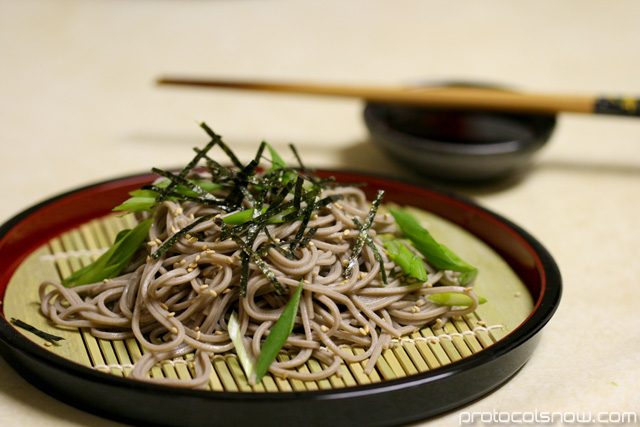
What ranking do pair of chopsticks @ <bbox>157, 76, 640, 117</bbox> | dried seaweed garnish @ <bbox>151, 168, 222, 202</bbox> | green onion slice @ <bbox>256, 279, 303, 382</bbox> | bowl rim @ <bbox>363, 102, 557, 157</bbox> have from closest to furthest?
green onion slice @ <bbox>256, 279, 303, 382</bbox>, dried seaweed garnish @ <bbox>151, 168, 222, 202</bbox>, bowl rim @ <bbox>363, 102, 557, 157</bbox>, pair of chopsticks @ <bbox>157, 76, 640, 117</bbox>

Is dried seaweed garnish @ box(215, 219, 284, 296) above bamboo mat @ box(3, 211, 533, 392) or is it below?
above

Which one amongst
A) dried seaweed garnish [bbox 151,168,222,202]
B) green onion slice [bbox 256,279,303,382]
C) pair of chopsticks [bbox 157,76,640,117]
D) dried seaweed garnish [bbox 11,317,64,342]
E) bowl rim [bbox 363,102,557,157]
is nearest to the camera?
green onion slice [bbox 256,279,303,382]

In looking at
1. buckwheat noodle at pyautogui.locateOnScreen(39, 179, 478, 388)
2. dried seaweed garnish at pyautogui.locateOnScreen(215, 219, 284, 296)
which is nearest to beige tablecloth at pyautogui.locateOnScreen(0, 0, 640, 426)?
buckwheat noodle at pyautogui.locateOnScreen(39, 179, 478, 388)

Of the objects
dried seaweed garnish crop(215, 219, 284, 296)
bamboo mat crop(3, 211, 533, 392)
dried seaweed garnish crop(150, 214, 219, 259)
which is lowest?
bamboo mat crop(3, 211, 533, 392)

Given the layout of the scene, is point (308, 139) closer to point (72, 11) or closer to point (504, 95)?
point (504, 95)

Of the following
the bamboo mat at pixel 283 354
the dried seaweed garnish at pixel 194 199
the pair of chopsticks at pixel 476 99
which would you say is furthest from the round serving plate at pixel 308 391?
the pair of chopsticks at pixel 476 99

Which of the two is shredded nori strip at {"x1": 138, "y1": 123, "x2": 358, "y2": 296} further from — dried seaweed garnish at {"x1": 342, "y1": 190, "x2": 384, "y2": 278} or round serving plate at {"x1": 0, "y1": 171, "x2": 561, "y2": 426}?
round serving plate at {"x1": 0, "y1": 171, "x2": 561, "y2": 426}

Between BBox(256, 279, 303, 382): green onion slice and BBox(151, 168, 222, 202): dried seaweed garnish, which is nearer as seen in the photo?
BBox(256, 279, 303, 382): green onion slice
